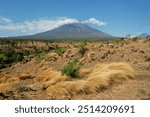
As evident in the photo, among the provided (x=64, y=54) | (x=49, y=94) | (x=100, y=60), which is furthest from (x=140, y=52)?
(x=49, y=94)

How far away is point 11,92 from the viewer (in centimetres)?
945

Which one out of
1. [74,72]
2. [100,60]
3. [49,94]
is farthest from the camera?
[100,60]

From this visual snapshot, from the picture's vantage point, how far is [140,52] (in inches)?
559

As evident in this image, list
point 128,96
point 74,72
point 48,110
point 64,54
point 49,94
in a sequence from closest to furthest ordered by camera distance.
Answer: point 48,110 < point 128,96 < point 49,94 < point 74,72 < point 64,54

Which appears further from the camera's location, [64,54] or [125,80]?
[64,54]

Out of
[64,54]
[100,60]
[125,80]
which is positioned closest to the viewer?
[125,80]

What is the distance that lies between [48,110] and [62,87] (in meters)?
2.27

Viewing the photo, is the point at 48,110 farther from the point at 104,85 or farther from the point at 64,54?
the point at 64,54

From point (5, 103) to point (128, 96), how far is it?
118 inches

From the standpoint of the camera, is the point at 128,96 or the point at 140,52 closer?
the point at 128,96

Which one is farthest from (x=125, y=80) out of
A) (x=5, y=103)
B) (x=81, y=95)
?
(x=5, y=103)

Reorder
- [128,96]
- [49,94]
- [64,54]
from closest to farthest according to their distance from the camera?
[128,96]
[49,94]
[64,54]

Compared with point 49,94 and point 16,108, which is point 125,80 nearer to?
point 49,94

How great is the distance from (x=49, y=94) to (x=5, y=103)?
189cm
